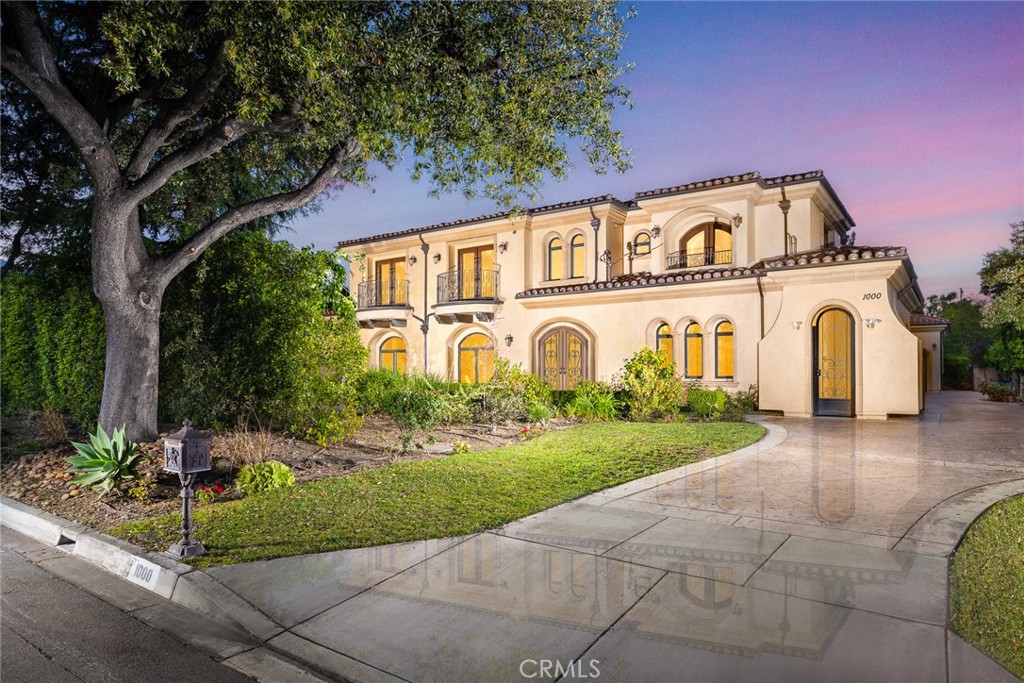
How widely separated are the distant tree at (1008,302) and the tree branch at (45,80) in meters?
19.5

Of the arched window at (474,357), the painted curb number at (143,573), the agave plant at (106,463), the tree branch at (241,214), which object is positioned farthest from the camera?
the arched window at (474,357)

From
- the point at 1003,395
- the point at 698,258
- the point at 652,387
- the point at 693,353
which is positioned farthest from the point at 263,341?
the point at 1003,395

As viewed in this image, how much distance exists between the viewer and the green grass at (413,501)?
5.23 meters

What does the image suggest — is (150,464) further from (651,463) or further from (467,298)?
(467,298)

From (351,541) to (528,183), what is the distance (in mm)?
7320

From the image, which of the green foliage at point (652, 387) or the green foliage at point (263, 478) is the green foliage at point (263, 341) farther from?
the green foliage at point (652, 387)

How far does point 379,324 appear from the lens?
85.6 ft

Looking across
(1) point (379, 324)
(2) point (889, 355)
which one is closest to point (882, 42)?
(2) point (889, 355)

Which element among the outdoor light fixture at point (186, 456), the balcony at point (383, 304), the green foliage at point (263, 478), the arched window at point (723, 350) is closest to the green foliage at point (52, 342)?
the green foliage at point (263, 478)

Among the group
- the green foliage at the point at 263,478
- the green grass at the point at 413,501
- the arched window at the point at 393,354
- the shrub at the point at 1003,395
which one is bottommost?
the shrub at the point at 1003,395

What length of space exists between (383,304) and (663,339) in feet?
43.7

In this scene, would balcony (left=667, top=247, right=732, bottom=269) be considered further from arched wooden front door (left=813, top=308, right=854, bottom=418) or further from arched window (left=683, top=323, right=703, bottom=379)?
arched wooden front door (left=813, top=308, right=854, bottom=418)

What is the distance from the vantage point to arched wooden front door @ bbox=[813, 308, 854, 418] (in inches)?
599

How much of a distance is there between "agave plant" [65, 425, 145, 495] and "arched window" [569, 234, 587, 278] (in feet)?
55.2
